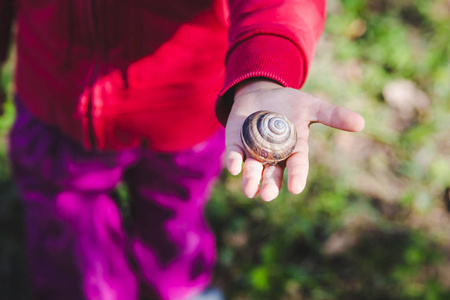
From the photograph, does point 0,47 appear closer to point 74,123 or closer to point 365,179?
point 74,123

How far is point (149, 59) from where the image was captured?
1.44m

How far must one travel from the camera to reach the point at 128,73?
1449 millimetres

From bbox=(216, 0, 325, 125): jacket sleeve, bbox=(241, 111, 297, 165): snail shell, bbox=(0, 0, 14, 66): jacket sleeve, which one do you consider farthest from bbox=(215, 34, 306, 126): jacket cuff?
bbox=(0, 0, 14, 66): jacket sleeve

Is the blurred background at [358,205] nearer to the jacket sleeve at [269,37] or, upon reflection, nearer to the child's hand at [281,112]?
the child's hand at [281,112]

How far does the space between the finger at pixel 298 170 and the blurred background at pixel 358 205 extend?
4.48 feet

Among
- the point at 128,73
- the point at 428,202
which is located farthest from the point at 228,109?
the point at 428,202

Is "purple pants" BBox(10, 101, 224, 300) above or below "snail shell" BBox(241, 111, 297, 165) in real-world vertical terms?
below

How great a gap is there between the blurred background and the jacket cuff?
1.49 meters

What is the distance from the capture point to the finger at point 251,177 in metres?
1.13

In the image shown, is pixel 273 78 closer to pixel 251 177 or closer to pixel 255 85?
pixel 255 85

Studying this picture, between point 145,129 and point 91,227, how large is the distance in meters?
0.62

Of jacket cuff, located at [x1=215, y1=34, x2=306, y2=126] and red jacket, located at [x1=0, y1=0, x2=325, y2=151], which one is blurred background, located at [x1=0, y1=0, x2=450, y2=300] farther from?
jacket cuff, located at [x1=215, y1=34, x2=306, y2=126]

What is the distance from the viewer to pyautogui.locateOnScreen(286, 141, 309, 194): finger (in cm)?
114

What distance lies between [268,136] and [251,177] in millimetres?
200
